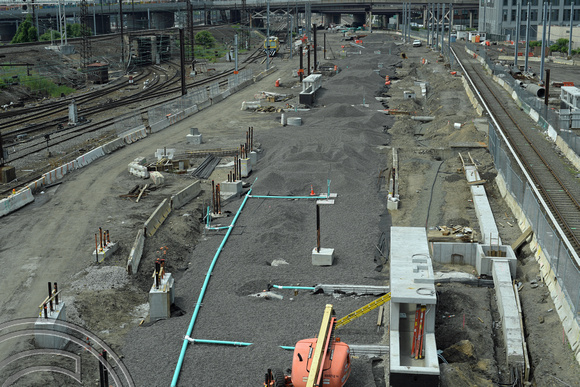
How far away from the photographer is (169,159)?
38156mm

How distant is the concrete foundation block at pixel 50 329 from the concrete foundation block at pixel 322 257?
8.61 metres

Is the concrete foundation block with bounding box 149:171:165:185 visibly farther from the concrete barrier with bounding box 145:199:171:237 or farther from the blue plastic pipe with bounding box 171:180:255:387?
the blue plastic pipe with bounding box 171:180:255:387

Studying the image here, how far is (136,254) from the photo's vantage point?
24109 millimetres

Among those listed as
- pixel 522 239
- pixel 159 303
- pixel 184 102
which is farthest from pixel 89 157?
pixel 522 239

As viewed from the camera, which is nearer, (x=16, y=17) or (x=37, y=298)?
(x=37, y=298)

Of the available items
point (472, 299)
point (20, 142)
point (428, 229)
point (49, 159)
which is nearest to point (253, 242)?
point (428, 229)

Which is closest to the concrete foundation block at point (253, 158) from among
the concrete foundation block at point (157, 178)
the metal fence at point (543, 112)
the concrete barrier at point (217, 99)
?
the concrete foundation block at point (157, 178)

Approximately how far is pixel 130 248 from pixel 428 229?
36.7ft

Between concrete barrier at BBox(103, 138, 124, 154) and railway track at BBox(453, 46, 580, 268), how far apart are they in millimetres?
22921

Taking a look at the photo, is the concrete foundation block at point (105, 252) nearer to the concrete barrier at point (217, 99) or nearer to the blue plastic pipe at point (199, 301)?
the blue plastic pipe at point (199, 301)

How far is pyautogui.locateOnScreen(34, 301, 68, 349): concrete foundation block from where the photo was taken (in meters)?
18.1

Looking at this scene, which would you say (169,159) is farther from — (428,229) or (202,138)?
(428,229)

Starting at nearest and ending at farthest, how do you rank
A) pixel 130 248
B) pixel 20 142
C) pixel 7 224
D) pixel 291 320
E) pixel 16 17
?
pixel 291 320 → pixel 130 248 → pixel 7 224 → pixel 20 142 → pixel 16 17

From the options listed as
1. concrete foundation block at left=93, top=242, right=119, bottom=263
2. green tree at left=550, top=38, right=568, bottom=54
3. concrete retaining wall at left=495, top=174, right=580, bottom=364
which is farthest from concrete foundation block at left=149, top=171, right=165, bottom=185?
green tree at left=550, top=38, right=568, bottom=54
